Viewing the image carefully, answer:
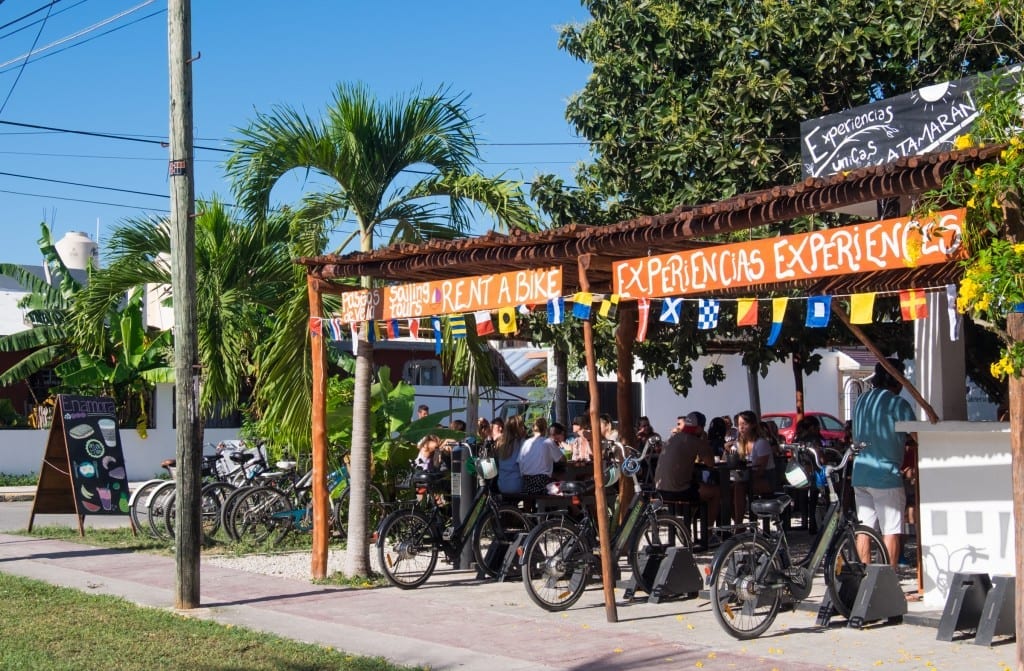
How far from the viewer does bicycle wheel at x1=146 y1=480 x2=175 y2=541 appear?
607 inches

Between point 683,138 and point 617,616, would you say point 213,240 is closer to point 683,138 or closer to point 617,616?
point 683,138

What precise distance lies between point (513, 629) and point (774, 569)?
215 centimetres

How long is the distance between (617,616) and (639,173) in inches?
322

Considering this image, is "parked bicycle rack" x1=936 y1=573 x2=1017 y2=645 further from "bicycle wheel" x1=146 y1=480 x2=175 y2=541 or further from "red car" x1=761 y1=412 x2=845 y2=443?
"red car" x1=761 y1=412 x2=845 y2=443

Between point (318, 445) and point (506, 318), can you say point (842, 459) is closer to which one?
point (506, 318)

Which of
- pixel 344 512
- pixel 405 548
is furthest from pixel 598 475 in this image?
pixel 344 512

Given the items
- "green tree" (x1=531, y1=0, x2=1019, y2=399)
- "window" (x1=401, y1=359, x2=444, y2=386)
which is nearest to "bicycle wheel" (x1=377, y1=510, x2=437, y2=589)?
"green tree" (x1=531, y1=0, x2=1019, y2=399)

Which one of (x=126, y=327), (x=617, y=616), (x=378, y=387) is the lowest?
(x=617, y=616)

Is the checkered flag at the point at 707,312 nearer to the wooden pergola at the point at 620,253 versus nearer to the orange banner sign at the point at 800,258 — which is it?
A: the orange banner sign at the point at 800,258

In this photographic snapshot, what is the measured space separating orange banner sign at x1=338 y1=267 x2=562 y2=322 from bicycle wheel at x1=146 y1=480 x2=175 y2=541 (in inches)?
180

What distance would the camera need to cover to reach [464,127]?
12.9 meters

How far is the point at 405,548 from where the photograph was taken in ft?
37.7

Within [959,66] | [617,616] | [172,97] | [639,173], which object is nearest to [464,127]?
[172,97]

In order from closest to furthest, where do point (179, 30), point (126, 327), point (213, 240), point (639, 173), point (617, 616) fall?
1. point (617, 616)
2. point (179, 30)
3. point (639, 173)
4. point (213, 240)
5. point (126, 327)
